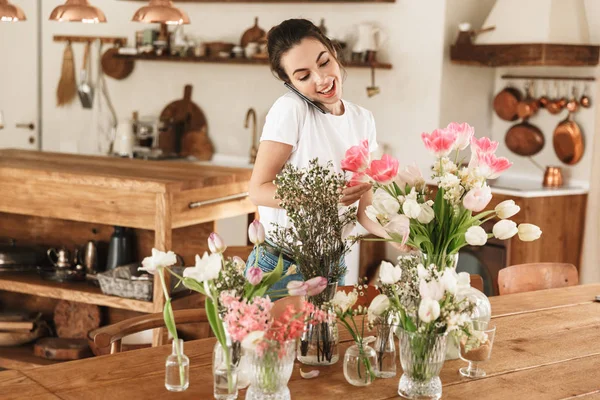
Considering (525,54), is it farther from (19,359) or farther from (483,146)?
(483,146)

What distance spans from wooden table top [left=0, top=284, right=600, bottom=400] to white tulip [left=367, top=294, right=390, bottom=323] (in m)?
0.16

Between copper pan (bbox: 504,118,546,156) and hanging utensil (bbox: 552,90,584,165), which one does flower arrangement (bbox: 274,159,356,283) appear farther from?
copper pan (bbox: 504,118,546,156)

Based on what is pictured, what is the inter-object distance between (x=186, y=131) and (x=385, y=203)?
181 inches

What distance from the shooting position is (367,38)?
542 cm

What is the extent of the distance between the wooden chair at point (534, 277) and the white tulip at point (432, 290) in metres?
1.54

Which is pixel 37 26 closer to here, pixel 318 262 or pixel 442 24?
pixel 442 24

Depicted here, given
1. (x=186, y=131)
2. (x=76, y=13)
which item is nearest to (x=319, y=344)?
(x=76, y=13)

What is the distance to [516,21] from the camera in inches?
198

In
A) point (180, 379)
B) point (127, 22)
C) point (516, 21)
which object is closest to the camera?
point (180, 379)

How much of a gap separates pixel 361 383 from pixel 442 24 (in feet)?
12.1

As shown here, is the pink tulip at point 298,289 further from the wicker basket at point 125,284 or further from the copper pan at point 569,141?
the copper pan at point 569,141

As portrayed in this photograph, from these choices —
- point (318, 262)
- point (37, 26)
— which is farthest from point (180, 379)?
point (37, 26)

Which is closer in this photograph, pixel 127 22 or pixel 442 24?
pixel 442 24

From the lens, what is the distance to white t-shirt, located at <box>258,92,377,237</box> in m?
2.48
